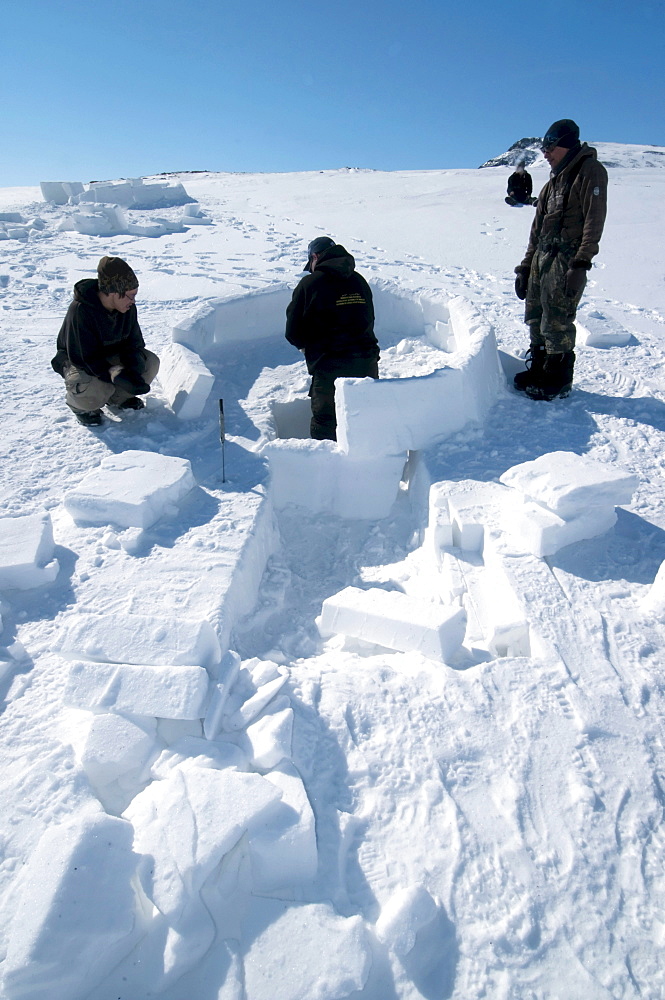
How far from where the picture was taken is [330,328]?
4.30m

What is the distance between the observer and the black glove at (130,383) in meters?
3.96

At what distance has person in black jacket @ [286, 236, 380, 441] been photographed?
13.7ft

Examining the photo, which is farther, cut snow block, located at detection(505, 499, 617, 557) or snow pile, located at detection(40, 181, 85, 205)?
snow pile, located at detection(40, 181, 85, 205)

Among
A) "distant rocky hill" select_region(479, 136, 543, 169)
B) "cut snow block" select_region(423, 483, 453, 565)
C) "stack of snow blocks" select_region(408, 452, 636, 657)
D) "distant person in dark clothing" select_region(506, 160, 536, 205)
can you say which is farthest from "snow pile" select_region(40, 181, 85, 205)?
"distant rocky hill" select_region(479, 136, 543, 169)

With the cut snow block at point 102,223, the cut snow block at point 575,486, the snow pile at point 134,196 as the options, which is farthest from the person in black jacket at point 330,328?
the snow pile at point 134,196

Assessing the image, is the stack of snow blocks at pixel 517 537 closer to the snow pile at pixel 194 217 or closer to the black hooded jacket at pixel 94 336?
the black hooded jacket at pixel 94 336

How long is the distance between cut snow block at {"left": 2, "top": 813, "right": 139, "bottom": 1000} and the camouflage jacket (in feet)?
12.2

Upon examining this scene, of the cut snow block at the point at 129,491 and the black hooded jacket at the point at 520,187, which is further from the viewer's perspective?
the black hooded jacket at the point at 520,187

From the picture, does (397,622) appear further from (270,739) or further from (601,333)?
(601,333)

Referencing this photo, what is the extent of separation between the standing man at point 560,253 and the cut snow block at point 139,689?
126 inches

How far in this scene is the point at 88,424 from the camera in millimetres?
3869

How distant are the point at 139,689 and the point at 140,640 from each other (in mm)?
206

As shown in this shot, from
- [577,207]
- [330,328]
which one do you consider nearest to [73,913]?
[330,328]

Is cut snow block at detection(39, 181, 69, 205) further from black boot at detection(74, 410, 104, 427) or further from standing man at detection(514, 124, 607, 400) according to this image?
standing man at detection(514, 124, 607, 400)
